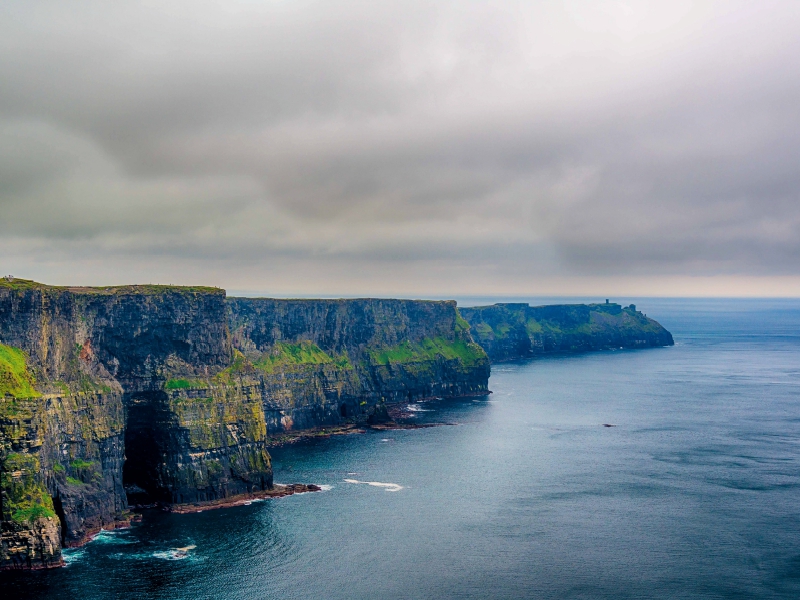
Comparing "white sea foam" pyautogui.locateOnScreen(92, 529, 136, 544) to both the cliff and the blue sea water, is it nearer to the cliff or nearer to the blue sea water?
the blue sea water

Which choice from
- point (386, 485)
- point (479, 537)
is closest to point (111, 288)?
point (386, 485)

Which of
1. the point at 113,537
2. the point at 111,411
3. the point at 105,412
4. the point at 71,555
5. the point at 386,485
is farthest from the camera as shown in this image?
the point at 386,485

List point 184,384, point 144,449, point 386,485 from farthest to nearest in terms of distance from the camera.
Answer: point 386,485 → point 184,384 → point 144,449

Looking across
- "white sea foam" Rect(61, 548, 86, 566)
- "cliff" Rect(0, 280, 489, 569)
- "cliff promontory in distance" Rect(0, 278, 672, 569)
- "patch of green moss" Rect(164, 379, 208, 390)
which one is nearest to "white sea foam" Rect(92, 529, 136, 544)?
"cliff promontory in distance" Rect(0, 278, 672, 569)

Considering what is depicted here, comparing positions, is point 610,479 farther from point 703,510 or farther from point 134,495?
point 134,495

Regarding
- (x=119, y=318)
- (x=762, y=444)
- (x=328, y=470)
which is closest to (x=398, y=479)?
(x=328, y=470)

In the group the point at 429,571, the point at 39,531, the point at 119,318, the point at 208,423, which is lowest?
the point at 429,571

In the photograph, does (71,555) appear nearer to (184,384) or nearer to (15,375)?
(15,375)

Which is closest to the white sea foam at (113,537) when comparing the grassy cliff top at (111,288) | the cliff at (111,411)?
the cliff at (111,411)
